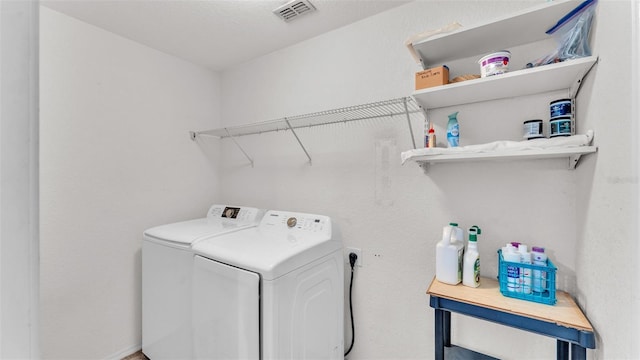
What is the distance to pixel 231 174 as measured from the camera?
2650mm

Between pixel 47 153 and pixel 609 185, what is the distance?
2.79 meters

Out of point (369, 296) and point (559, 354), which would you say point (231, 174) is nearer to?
point (369, 296)

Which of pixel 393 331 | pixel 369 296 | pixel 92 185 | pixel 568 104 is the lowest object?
pixel 393 331

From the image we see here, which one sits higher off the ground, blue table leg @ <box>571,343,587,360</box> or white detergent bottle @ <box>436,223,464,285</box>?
white detergent bottle @ <box>436,223,464,285</box>

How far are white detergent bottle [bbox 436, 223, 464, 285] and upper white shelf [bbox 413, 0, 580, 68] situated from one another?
0.95 metres

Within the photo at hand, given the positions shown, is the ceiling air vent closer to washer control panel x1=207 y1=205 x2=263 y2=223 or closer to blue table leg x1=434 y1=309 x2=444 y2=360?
washer control panel x1=207 y1=205 x2=263 y2=223

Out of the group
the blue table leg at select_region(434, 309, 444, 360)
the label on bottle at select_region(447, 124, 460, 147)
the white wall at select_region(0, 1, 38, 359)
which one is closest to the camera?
the white wall at select_region(0, 1, 38, 359)

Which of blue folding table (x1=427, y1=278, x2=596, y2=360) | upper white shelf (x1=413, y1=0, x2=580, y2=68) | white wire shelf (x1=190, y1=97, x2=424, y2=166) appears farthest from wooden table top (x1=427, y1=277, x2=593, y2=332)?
upper white shelf (x1=413, y1=0, x2=580, y2=68)

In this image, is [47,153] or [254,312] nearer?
[254,312]

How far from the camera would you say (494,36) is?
Result: 1.33 metres

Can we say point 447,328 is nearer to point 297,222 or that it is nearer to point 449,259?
point 449,259

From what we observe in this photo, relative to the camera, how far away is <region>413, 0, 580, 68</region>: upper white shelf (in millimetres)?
1143

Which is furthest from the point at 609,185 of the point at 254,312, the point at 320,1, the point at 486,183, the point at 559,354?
the point at 320,1

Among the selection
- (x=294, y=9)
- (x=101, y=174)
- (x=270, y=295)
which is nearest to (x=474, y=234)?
(x=270, y=295)
